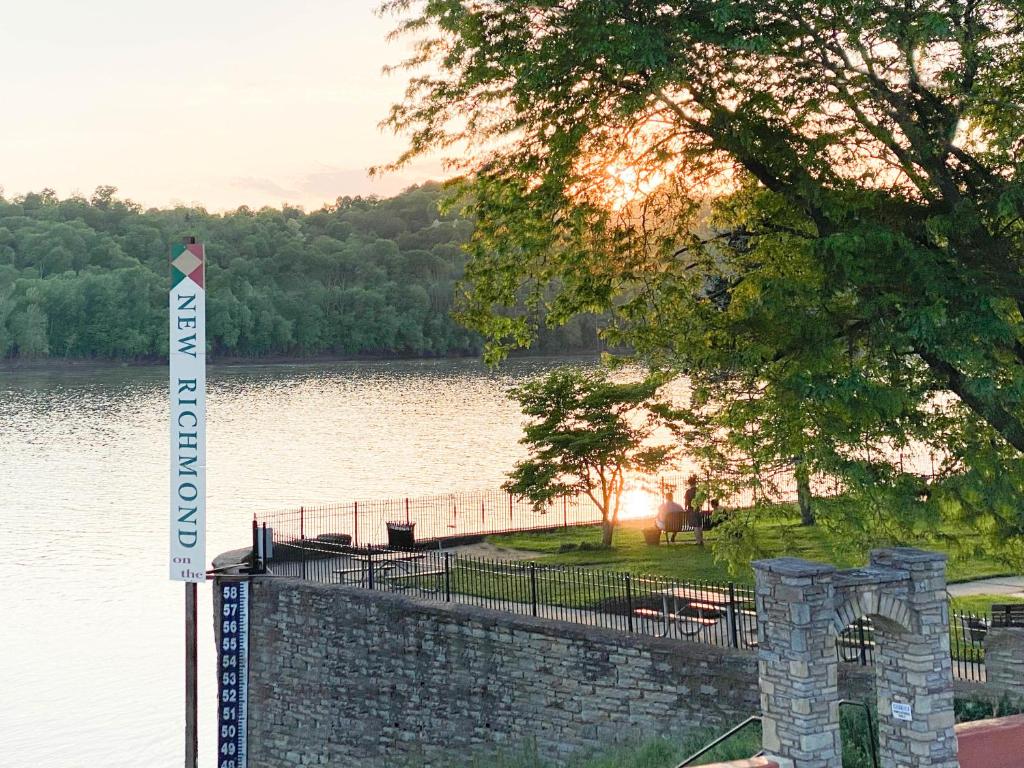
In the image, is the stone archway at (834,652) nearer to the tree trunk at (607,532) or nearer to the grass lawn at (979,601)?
the grass lawn at (979,601)

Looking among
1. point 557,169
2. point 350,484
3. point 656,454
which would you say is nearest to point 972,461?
point 557,169

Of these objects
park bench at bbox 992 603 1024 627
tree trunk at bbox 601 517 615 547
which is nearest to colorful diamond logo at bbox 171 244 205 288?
park bench at bbox 992 603 1024 627

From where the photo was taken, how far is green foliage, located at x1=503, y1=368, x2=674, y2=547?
30.1 meters

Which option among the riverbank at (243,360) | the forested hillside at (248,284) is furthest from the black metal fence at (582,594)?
the riverbank at (243,360)

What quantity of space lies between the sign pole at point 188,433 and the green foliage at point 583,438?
14290 mm

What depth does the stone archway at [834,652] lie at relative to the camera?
12289mm

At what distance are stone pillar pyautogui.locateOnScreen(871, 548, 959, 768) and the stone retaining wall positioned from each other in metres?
4.73

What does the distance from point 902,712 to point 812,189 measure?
7.41 m

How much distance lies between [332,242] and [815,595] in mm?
133787

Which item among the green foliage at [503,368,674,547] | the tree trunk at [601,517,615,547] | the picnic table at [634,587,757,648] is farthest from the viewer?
the green foliage at [503,368,674,547]

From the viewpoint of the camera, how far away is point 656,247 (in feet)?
69.7

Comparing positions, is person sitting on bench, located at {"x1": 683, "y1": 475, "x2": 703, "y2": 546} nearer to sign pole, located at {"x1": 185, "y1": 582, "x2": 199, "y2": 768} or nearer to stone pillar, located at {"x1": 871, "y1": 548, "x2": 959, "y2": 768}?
sign pole, located at {"x1": 185, "y1": 582, "x2": 199, "y2": 768}

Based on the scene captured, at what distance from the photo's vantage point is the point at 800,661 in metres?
12.3

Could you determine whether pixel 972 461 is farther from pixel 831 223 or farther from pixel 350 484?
pixel 350 484
